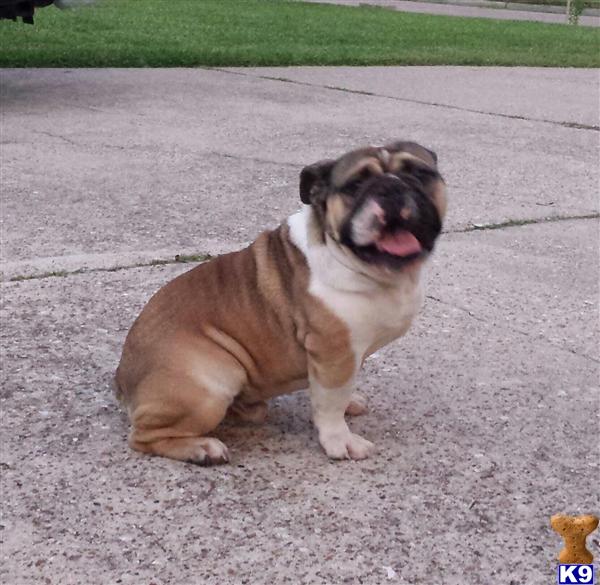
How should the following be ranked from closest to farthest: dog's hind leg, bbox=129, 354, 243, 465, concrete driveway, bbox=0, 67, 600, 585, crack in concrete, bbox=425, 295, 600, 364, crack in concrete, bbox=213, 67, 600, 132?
1. concrete driveway, bbox=0, 67, 600, 585
2. dog's hind leg, bbox=129, 354, 243, 465
3. crack in concrete, bbox=425, 295, 600, 364
4. crack in concrete, bbox=213, 67, 600, 132

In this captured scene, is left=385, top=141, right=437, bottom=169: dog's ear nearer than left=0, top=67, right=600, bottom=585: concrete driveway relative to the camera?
No

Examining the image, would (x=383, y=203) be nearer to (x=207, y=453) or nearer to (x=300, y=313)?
(x=300, y=313)

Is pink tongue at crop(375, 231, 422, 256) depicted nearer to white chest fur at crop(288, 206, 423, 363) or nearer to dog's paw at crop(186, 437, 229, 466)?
white chest fur at crop(288, 206, 423, 363)

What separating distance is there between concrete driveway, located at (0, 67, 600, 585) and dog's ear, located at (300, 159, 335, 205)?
788 millimetres

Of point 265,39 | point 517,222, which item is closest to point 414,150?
point 517,222

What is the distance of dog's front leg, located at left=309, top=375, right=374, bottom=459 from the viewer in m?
3.13

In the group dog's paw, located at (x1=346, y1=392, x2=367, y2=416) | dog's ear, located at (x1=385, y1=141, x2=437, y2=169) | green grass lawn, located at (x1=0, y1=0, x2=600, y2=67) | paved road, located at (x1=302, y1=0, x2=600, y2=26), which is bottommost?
dog's paw, located at (x1=346, y1=392, x2=367, y2=416)

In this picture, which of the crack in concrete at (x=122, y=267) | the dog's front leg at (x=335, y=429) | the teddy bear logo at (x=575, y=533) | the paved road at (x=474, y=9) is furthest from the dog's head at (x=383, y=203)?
the paved road at (x=474, y=9)

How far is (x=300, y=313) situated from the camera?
10.1ft

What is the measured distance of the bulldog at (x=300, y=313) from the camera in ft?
9.36

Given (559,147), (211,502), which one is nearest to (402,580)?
(211,502)

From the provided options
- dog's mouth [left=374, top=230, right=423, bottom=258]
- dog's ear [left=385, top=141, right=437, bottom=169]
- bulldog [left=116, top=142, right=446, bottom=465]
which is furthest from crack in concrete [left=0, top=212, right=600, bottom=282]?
dog's mouth [left=374, top=230, right=423, bottom=258]

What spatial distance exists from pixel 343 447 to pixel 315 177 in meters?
0.79

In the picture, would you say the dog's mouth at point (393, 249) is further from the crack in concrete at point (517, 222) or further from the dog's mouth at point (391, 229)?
the crack in concrete at point (517, 222)
